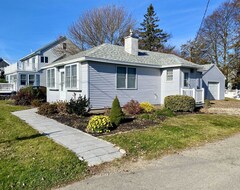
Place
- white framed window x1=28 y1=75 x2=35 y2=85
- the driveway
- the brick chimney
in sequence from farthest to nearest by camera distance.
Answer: white framed window x1=28 y1=75 x2=35 y2=85 < the brick chimney < the driveway

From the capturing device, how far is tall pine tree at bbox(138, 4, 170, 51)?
127 feet

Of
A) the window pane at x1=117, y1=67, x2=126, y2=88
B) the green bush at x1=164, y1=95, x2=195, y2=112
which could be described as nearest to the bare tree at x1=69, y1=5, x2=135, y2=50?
the window pane at x1=117, y1=67, x2=126, y2=88

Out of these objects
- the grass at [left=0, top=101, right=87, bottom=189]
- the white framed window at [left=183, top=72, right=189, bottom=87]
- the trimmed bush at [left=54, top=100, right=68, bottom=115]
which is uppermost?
the white framed window at [left=183, top=72, right=189, bottom=87]

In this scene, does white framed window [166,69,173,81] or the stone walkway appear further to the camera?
white framed window [166,69,173,81]

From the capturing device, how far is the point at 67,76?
13977 millimetres

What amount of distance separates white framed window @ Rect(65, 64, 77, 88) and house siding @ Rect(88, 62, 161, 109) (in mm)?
1469

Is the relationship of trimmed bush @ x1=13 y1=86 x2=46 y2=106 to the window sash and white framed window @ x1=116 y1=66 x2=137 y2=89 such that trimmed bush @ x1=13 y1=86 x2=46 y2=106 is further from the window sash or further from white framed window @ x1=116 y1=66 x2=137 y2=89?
the window sash

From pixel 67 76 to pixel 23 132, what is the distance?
7.42 meters

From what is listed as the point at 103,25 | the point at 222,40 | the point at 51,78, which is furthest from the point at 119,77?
the point at 222,40

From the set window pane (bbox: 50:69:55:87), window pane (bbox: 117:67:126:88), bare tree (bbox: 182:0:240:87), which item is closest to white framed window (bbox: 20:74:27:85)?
window pane (bbox: 50:69:55:87)

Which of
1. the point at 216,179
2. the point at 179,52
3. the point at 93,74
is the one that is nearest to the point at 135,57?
the point at 93,74

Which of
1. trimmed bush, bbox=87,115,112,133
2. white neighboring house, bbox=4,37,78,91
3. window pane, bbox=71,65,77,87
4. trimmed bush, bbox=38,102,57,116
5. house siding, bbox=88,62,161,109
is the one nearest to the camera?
trimmed bush, bbox=87,115,112,133

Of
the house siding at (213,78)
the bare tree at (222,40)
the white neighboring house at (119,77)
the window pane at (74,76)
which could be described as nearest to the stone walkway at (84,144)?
the white neighboring house at (119,77)

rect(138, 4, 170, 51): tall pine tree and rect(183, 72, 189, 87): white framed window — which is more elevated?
rect(138, 4, 170, 51): tall pine tree
